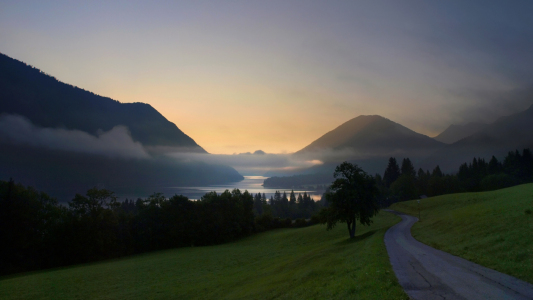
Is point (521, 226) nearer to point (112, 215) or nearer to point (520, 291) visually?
point (520, 291)

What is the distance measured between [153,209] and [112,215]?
12169mm

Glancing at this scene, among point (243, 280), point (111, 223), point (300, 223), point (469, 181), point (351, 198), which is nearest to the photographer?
point (243, 280)

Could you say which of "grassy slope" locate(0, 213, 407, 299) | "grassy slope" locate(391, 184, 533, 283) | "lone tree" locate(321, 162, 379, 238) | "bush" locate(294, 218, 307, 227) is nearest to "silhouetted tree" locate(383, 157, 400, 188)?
"bush" locate(294, 218, 307, 227)

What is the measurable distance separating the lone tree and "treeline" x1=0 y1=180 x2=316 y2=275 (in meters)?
46.7

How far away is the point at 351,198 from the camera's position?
40750 millimetres

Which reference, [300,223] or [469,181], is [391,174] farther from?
[300,223]

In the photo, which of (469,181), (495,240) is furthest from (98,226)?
(469,181)

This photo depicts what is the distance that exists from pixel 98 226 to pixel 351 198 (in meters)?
60.6

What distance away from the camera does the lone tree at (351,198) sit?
41.3m

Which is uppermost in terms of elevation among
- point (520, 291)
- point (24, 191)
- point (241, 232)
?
point (24, 191)

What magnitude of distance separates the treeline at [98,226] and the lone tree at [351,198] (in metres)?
46.7

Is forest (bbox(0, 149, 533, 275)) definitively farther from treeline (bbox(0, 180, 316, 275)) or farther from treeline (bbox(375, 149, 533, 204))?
treeline (bbox(375, 149, 533, 204))

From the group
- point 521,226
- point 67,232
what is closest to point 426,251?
point 521,226

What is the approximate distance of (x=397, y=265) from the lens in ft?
58.2
